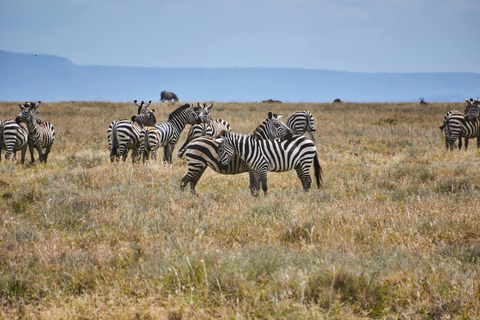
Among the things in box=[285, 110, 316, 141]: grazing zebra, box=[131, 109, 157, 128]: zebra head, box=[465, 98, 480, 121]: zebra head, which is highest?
box=[465, 98, 480, 121]: zebra head

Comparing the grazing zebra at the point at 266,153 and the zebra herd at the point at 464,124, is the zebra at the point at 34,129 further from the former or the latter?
the zebra herd at the point at 464,124

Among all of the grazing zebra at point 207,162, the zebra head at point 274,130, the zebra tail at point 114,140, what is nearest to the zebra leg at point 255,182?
the grazing zebra at point 207,162

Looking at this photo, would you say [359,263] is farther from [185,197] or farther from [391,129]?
[391,129]

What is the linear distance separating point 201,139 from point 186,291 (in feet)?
18.6

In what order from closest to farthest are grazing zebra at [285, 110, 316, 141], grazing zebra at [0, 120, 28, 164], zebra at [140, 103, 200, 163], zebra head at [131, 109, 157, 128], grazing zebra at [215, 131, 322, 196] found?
grazing zebra at [215, 131, 322, 196] < zebra at [140, 103, 200, 163] < grazing zebra at [0, 120, 28, 164] < zebra head at [131, 109, 157, 128] < grazing zebra at [285, 110, 316, 141]

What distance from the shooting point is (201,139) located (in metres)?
9.45

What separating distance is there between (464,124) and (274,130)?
1096 cm

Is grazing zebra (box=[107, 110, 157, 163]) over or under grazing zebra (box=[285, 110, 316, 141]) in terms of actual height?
under

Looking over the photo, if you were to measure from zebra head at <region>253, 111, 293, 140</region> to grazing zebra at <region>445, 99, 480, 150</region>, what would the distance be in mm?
10279

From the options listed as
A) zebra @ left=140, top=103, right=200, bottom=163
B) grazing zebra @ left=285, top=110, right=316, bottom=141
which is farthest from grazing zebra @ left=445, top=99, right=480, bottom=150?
zebra @ left=140, top=103, right=200, bottom=163

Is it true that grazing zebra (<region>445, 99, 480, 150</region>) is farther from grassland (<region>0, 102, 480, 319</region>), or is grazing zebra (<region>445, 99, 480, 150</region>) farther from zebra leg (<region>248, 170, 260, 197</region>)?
zebra leg (<region>248, 170, 260, 197</region>)

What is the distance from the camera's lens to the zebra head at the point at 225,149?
28.7ft

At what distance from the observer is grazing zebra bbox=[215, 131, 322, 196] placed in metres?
8.90

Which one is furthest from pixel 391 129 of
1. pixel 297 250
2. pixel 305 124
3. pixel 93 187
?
pixel 297 250
